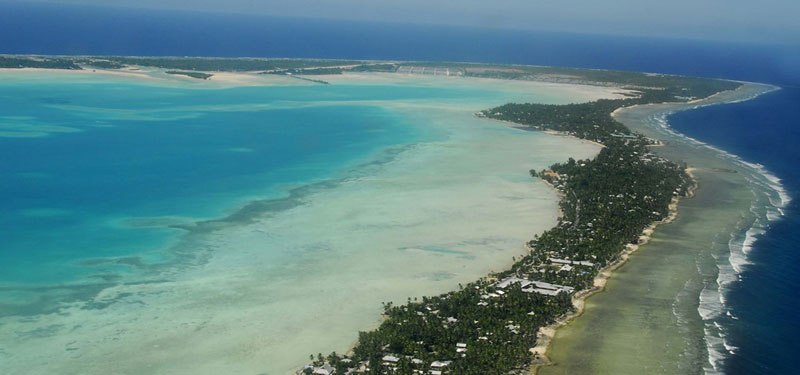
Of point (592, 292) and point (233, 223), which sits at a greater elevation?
point (233, 223)

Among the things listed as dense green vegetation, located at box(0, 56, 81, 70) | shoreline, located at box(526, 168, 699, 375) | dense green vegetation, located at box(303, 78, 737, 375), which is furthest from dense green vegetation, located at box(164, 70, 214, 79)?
shoreline, located at box(526, 168, 699, 375)

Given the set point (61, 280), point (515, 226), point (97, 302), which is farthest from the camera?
point (515, 226)

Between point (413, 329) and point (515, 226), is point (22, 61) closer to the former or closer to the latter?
point (515, 226)

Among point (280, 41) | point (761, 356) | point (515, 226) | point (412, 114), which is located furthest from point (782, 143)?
point (280, 41)

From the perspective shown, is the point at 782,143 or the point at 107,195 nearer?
the point at 107,195

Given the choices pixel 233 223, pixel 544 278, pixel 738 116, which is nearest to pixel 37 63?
pixel 233 223

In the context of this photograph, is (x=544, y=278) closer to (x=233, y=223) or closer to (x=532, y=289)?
(x=532, y=289)

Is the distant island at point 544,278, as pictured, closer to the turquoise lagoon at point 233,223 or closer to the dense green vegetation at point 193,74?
→ the turquoise lagoon at point 233,223

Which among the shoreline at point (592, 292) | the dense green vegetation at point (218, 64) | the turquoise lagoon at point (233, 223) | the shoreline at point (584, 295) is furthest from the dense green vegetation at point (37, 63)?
the shoreline at point (584, 295)
